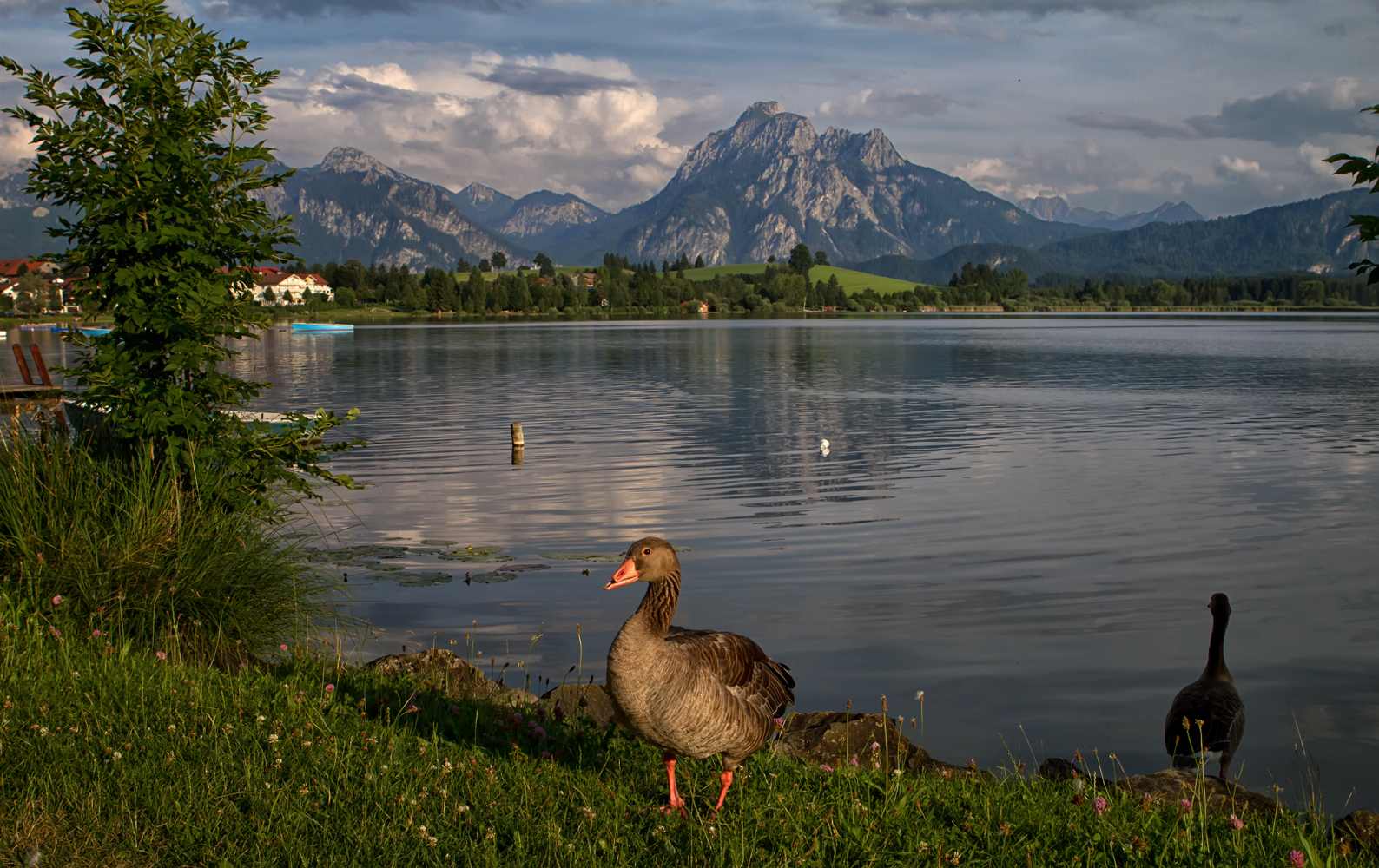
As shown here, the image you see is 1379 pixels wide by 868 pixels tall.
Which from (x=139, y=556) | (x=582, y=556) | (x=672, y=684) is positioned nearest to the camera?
(x=672, y=684)

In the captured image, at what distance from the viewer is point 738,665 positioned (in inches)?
300

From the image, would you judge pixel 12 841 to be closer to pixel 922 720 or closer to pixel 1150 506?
pixel 922 720

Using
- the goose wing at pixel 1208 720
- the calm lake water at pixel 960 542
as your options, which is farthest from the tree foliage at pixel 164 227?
the goose wing at pixel 1208 720

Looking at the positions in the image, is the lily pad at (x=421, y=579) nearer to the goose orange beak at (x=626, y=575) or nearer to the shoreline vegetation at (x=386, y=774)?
the shoreline vegetation at (x=386, y=774)

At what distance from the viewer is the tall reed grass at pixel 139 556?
10.3 m

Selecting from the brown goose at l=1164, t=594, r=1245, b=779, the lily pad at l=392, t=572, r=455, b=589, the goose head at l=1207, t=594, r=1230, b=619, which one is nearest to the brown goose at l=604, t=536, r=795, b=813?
the brown goose at l=1164, t=594, r=1245, b=779

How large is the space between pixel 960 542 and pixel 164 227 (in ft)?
50.9

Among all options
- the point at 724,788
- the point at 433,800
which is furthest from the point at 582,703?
the point at 433,800

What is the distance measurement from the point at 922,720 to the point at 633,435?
2833 cm

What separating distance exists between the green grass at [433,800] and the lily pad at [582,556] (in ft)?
34.0

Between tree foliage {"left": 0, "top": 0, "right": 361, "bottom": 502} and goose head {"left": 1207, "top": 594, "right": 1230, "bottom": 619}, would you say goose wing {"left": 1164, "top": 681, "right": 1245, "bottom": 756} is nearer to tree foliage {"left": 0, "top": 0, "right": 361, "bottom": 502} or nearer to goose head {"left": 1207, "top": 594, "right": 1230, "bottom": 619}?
goose head {"left": 1207, "top": 594, "right": 1230, "bottom": 619}

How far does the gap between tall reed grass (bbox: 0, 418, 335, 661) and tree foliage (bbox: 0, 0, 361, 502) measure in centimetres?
65

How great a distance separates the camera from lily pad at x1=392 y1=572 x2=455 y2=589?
1725 centimetres

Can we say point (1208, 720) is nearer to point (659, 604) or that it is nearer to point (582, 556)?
point (659, 604)
